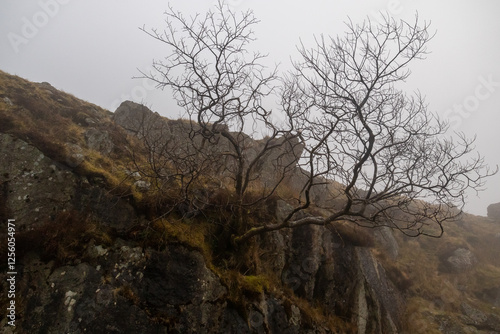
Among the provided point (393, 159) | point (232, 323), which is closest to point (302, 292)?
point (232, 323)

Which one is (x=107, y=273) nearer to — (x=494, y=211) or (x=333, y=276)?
(x=333, y=276)

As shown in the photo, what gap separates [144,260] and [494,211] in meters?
39.3

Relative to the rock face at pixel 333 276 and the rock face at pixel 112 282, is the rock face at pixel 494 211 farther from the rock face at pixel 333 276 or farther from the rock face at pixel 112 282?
the rock face at pixel 112 282

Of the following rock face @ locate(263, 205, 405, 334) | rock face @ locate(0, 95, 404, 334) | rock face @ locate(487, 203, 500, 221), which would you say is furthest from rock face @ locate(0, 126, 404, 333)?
rock face @ locate(487, 203, 500, 221)

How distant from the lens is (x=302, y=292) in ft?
28.8

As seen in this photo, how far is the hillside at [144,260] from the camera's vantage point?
5.44 meters

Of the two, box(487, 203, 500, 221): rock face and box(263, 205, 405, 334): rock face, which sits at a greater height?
box(487, 203, 500, 221): rock face

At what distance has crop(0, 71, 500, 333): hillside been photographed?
5438 mm

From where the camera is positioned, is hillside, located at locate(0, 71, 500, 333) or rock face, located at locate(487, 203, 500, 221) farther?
rock face, located at locate(487, 203, 500, 221)

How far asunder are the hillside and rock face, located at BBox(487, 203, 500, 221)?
23.8 meters

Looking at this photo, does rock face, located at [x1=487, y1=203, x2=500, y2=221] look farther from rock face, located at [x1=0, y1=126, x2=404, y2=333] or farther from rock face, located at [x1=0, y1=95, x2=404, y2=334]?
rock face, located at [x1=0, y1=126, x2=404, y2=333]

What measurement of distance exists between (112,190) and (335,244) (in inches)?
332

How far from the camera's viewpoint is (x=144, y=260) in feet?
20.7

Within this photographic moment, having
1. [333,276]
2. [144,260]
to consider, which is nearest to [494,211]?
[333,276]
